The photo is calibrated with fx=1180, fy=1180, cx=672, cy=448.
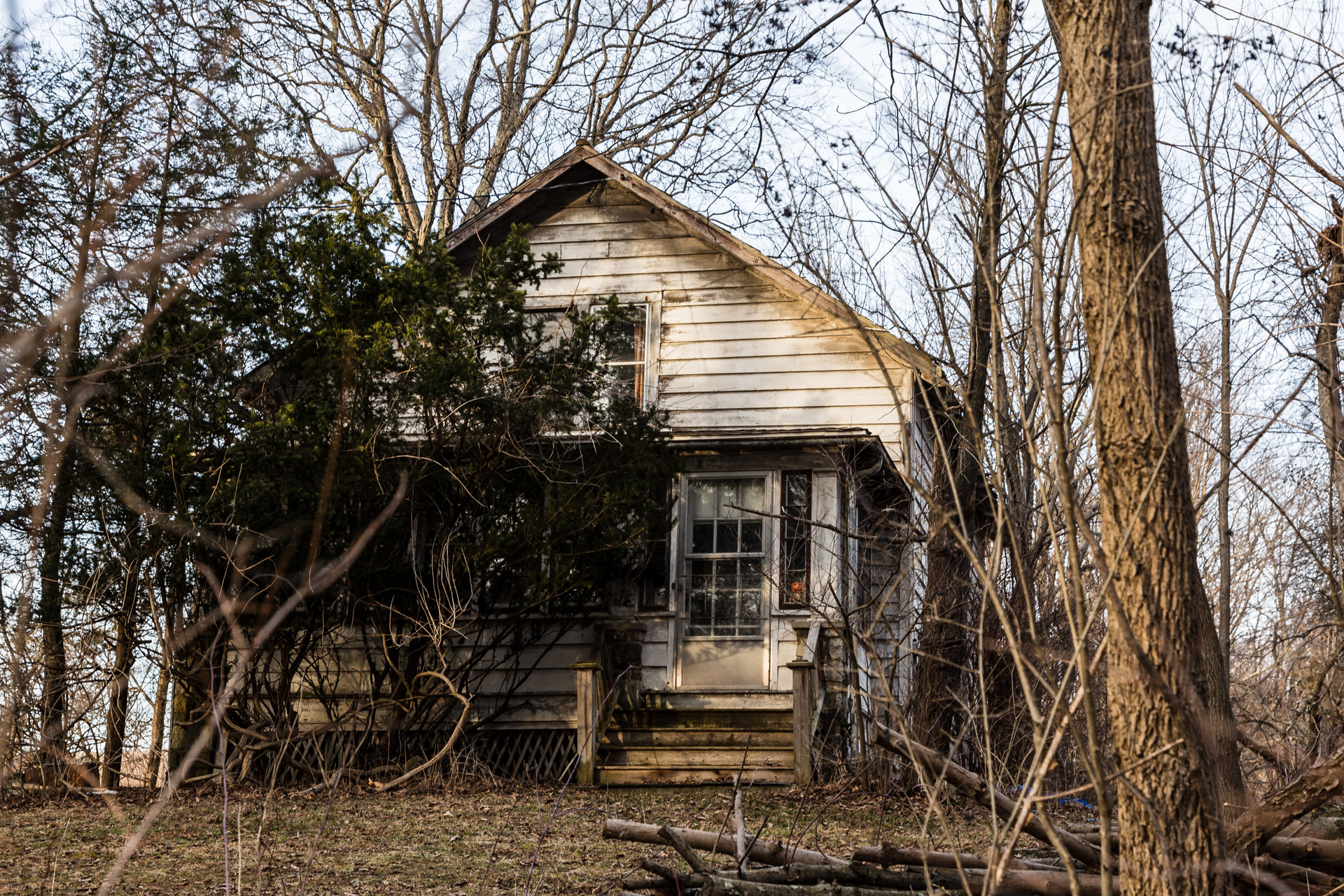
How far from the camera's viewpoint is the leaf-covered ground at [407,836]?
234 inches

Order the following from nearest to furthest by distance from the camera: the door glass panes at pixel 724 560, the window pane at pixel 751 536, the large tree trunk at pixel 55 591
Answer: the large tree trunk at pixel 55 591 → the door glass panes at pixel 724 560 → the window pane at pixel 751 536

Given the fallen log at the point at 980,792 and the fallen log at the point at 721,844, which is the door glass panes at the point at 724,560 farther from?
the fallen log at the point at 980,792

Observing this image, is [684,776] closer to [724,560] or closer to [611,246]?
[724,560]

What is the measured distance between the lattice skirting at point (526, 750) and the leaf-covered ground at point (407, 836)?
1.22 meters

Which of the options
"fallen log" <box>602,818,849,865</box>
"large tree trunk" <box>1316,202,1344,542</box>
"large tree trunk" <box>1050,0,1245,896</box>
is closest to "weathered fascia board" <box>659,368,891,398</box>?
"large tree trunk" <box>1316,202,1344,542</box>

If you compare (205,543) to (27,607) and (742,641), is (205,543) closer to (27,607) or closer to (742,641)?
(742,641)

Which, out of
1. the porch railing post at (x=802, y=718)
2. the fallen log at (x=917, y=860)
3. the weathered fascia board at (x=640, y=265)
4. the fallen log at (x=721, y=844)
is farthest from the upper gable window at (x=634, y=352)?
the fallen log at (x=917, y=860)

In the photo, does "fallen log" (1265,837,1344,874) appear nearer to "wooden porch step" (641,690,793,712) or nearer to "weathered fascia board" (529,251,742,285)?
"wooden porch step" (641,690,793,712)

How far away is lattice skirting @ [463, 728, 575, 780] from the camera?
1162 cm

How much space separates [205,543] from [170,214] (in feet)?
25.7

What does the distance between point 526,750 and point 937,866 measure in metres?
7.49

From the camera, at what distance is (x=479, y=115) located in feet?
67.3

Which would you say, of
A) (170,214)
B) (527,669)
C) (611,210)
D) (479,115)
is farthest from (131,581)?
(479,115)

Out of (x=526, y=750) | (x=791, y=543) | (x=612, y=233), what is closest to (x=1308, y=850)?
(x=791, y=543)
